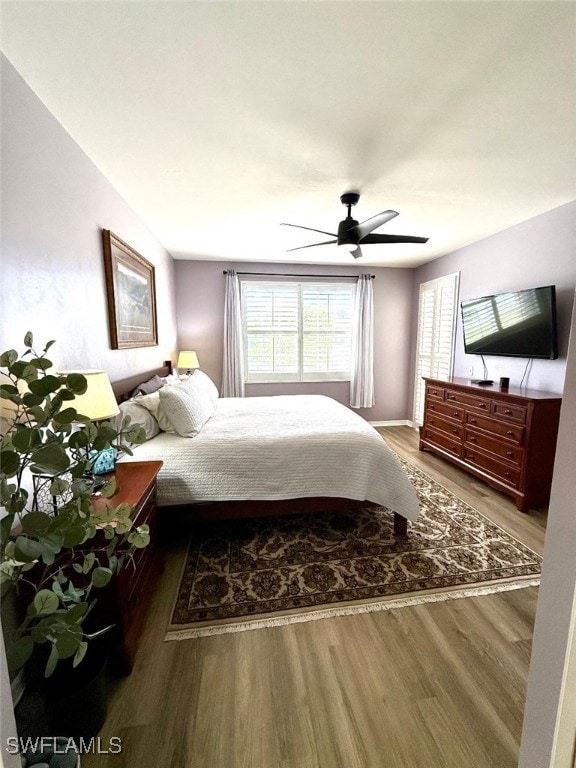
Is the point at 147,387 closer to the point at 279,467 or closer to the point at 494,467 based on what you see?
the point at 279,467

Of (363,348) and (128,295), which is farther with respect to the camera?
(363,348)

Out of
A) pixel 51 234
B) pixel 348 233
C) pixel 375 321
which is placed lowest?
pixel 375 321

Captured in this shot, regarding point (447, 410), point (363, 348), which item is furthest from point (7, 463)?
point (363, 348)

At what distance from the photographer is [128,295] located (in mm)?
2533

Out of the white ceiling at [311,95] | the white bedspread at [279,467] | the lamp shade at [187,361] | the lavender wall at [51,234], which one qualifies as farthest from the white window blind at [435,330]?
the lavender wall at [51,234]

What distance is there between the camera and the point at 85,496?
2.45ft

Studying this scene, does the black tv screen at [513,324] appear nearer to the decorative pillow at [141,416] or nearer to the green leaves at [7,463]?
the decorative pillow at [141,416]

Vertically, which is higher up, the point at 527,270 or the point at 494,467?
the point at 527,270

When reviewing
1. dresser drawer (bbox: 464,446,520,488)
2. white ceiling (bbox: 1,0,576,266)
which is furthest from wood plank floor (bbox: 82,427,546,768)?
white ceiling (bbox: 1,0,576,266)

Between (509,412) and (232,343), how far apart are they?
3.41 meters

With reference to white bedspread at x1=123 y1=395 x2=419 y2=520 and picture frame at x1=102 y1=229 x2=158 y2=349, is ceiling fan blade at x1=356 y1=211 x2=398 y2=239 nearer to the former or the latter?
white bedspread at x1=123 y1=395 x2=419 y2=520

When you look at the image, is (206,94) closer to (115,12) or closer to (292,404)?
(115,12)

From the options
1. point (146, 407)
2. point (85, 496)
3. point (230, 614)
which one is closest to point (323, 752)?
point (230, 614)

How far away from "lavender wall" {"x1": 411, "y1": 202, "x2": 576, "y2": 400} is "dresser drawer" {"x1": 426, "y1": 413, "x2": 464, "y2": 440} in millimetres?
723
